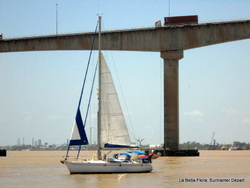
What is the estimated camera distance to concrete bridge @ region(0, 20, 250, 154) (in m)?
74.4

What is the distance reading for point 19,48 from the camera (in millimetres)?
86250

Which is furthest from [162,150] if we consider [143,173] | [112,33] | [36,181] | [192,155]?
[36,181]

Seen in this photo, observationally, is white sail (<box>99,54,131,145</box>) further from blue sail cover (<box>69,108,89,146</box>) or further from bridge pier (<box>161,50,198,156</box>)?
bridge pier (<box>161,50,198,156</box>)

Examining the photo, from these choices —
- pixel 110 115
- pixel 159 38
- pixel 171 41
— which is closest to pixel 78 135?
pixel 110 115

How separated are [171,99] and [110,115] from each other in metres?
33.3

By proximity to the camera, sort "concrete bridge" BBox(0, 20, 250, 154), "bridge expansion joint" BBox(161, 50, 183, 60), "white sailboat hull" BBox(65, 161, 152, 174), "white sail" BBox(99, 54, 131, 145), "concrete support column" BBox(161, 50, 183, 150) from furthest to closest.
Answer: "concrete support column" BBox(161, 50, 183, 150) < "bridge expansion joint" BBox(161, 50, 183, 60) < "concrete bridge" BBox(0, 20, 250, 154) < "white sail" BBox(99, 54, 131, 145) < "white sailboat hull" BBox(65, 161, 152, 174)

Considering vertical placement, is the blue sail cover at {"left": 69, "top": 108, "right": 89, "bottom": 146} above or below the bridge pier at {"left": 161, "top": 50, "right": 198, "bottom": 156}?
below

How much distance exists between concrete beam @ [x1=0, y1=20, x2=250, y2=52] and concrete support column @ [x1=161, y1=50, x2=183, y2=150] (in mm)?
2003

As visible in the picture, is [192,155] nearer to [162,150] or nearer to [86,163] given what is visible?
[162,150]

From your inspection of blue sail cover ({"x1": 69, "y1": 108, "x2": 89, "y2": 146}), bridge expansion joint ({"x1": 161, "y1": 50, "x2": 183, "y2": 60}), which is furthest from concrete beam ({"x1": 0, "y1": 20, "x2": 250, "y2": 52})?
blue sail cover ({"x1": 69, "y1": 108, "x2": 89, "y2": 146})

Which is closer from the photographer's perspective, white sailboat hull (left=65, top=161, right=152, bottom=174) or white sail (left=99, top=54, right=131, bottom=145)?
white sailboat hull (left=65, top=161, right=152, bottom=174)

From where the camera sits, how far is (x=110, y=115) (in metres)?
44.8

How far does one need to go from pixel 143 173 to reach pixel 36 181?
27.7 feet

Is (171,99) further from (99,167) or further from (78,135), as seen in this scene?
(99,167)
